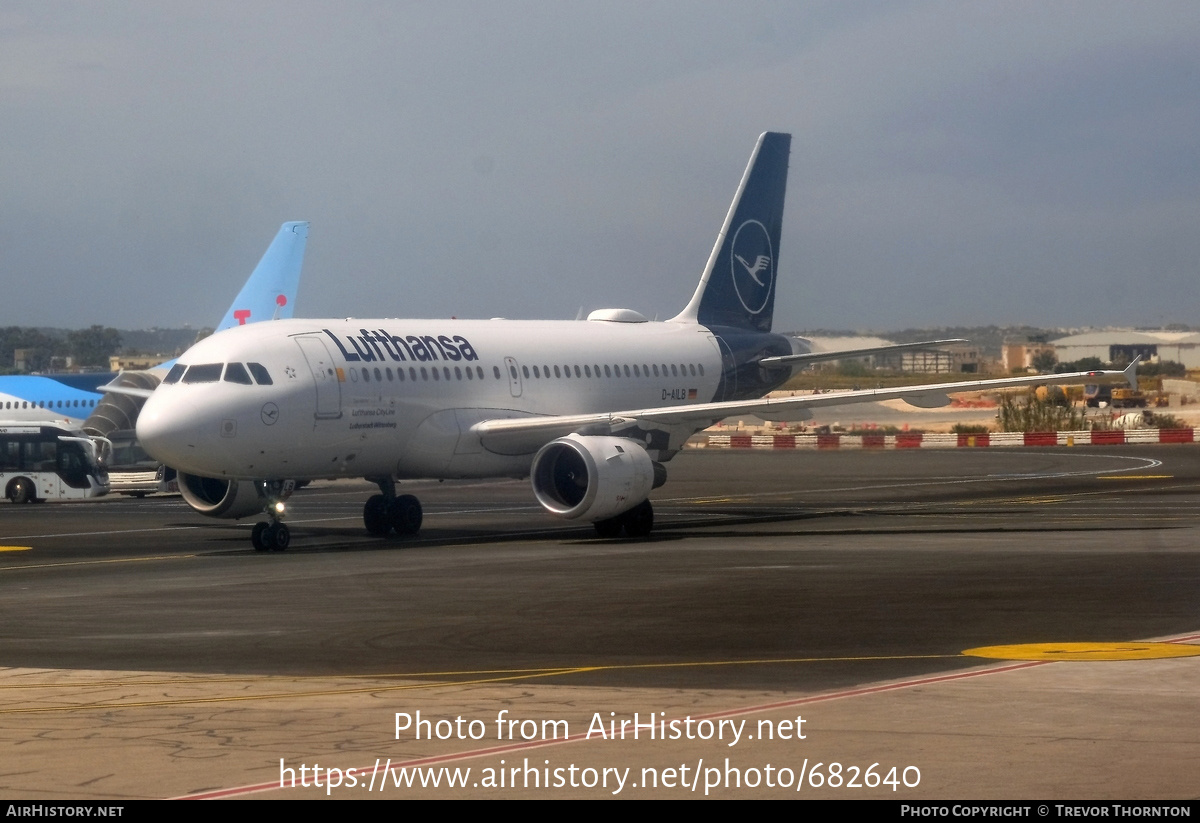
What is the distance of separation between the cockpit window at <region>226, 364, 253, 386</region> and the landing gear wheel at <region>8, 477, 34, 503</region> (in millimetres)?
26881

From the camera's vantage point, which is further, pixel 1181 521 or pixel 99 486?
pixel 99 486

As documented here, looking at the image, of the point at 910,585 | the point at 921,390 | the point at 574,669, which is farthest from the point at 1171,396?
the point at 574,669

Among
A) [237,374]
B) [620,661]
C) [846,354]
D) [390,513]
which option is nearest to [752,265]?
[846,354]

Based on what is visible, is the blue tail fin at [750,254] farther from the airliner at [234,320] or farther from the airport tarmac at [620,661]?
the airliner at [234,320]

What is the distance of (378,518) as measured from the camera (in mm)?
35812

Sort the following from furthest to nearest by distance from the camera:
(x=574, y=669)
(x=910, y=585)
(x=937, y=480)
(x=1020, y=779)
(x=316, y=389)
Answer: (x=937, y=480), (x=316, y=389), (x=910, y=585), (x=574, y=669), (x=1020, y=779)

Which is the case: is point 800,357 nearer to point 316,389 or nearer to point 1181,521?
point 1181,521

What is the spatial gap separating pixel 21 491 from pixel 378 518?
24.5 metres

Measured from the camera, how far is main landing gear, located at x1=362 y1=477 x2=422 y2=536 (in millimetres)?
35750

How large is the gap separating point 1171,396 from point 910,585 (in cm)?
11414

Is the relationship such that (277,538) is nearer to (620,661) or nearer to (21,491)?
(620,661)

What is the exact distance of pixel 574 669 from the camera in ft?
51.3

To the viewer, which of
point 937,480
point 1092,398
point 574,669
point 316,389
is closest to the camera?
point 574,669

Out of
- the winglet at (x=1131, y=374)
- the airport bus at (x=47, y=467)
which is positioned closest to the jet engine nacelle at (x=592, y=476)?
the winglet at (x=1131, y=374)
